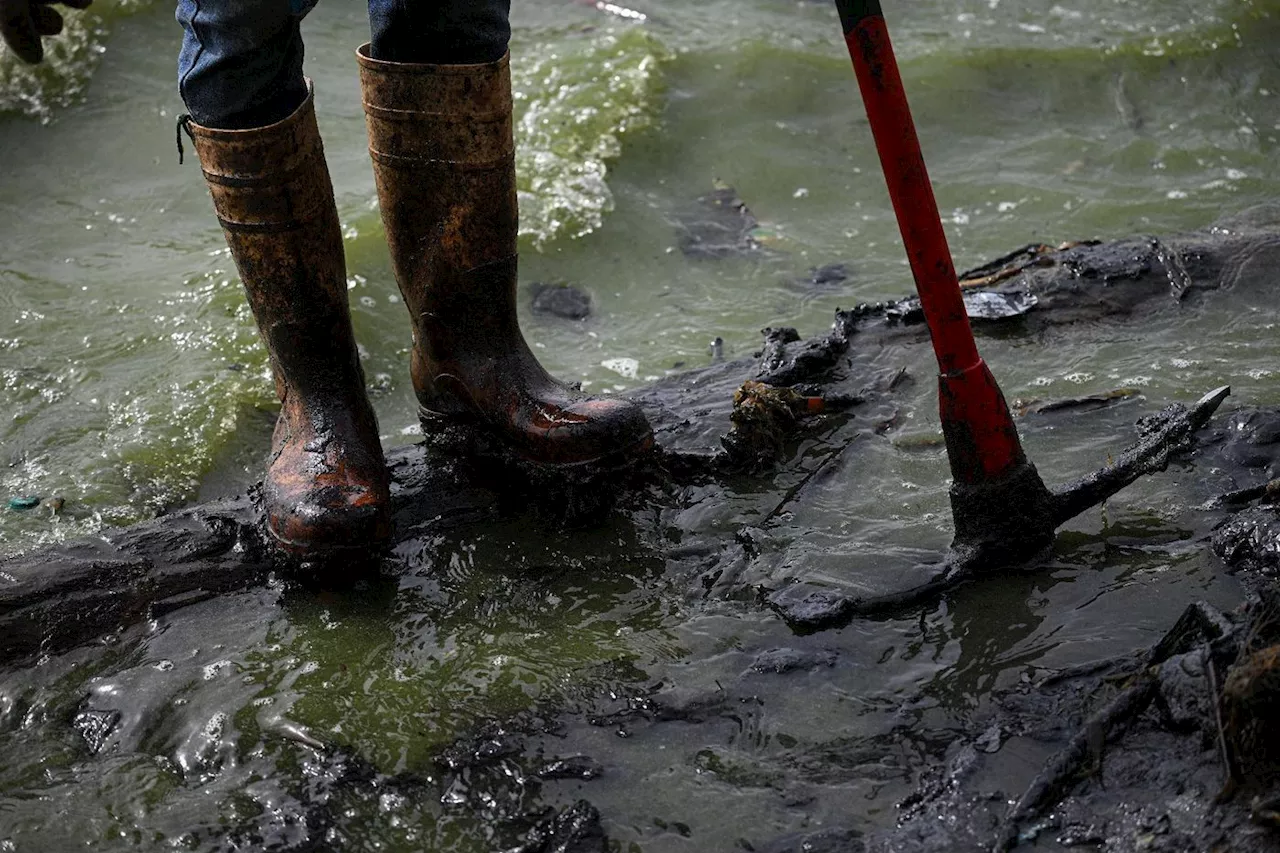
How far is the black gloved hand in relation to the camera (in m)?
2.11

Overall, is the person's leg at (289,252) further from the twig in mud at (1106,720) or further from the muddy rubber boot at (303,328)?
the twig in mud at (1106,720)

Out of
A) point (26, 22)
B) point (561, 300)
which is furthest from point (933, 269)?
point (561, 300)

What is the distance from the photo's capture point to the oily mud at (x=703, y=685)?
5.09 feet

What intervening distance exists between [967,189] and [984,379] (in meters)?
2.75

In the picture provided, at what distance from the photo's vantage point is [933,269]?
1851 millimetres

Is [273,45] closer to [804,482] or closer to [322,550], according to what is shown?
[322,550]

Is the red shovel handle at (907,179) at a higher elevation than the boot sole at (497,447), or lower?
higher

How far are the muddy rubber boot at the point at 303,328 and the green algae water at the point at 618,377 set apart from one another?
6.2 inches

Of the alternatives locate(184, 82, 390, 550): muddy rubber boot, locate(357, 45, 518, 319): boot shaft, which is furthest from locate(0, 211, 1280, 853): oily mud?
locate(357, 45, 518, 319): boot shaft

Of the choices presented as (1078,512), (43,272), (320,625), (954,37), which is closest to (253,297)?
(320,625)

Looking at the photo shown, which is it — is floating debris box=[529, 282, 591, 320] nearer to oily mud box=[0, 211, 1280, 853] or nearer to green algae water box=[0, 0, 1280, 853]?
green algae water box=[0, 0, 1280, 853]

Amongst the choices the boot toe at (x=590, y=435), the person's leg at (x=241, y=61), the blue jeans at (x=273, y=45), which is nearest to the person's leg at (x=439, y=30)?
the blue jeans at (x=273, y=45)

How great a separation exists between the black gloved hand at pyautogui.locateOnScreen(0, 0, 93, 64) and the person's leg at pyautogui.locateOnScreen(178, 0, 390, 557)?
1.13 ft

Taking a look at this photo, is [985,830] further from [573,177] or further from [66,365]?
[573,177]
